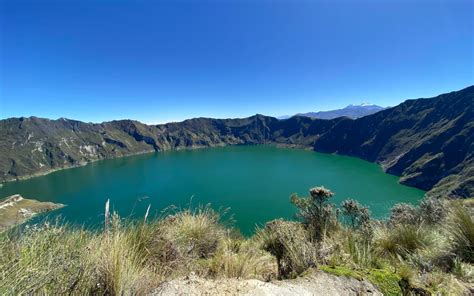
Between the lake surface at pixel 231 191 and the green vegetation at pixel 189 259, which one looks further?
the lake surface at pixel 231 191

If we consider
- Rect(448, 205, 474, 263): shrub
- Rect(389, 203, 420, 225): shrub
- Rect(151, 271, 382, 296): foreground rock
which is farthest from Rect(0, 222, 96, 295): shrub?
Rect(389, 203, 420, 225): shrub

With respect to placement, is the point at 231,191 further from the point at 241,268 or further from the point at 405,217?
the point at 241,268

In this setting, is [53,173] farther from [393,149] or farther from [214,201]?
[393,149]

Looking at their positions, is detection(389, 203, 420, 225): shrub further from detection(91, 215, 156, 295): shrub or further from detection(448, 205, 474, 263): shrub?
detection(91, 215, 156, 295): shrub

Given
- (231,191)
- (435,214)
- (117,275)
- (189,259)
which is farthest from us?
(231,191)

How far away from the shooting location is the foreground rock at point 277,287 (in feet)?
6.70

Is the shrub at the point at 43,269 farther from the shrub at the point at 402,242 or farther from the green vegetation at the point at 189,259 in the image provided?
the shrub at the point at 402,242

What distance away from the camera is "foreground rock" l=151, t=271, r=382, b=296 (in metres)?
2.04

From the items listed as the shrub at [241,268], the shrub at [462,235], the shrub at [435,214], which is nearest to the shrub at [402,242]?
the shrub at [462,235]

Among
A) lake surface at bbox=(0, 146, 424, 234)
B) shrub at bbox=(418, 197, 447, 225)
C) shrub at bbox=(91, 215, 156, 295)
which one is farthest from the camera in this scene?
lake surface at bbox=(0, 146, 424, 234)

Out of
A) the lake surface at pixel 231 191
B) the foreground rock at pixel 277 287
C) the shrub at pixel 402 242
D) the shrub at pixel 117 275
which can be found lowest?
the lake surface at pixel 231 191

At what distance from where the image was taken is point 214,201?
262 feet

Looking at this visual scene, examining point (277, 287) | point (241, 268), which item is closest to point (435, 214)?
point (241, 268)

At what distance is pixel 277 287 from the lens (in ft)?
7.06
